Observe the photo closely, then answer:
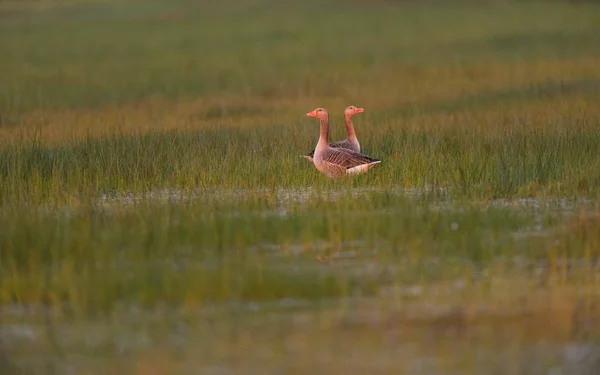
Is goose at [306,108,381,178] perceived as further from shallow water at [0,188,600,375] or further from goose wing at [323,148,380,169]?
shallow water at [0,188,600,375]

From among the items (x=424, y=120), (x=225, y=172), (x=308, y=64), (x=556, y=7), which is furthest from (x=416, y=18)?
(x=225, y=172)

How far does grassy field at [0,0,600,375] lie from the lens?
7.87m

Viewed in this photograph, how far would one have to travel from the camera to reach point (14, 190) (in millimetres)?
13164

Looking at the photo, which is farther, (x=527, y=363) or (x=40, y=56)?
(x=40, y=56)

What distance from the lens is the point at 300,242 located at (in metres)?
11.0

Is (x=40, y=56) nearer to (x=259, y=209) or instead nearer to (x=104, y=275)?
(x=259, y=209)

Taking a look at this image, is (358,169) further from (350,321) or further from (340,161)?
(350,321)

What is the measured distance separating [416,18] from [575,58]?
60.3 ft

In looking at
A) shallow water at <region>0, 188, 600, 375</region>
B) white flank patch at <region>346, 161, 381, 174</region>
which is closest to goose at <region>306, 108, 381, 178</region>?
white flank patch at <region>346, 161, 381, 174</region>

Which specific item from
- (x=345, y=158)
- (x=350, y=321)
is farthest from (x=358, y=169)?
(x=350, y=321)

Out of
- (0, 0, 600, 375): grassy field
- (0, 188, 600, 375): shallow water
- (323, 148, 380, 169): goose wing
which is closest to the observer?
(0, 188, 600, 375): shallow water

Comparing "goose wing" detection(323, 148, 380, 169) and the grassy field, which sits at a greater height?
"goose wing" detection(323, 148, 380, 169)

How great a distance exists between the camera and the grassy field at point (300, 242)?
25.8 ft

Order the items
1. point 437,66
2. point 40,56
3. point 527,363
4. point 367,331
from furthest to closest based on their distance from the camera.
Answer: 1. point 40,56
2. point 437,66
3. point 367,331
4. point 527,363
